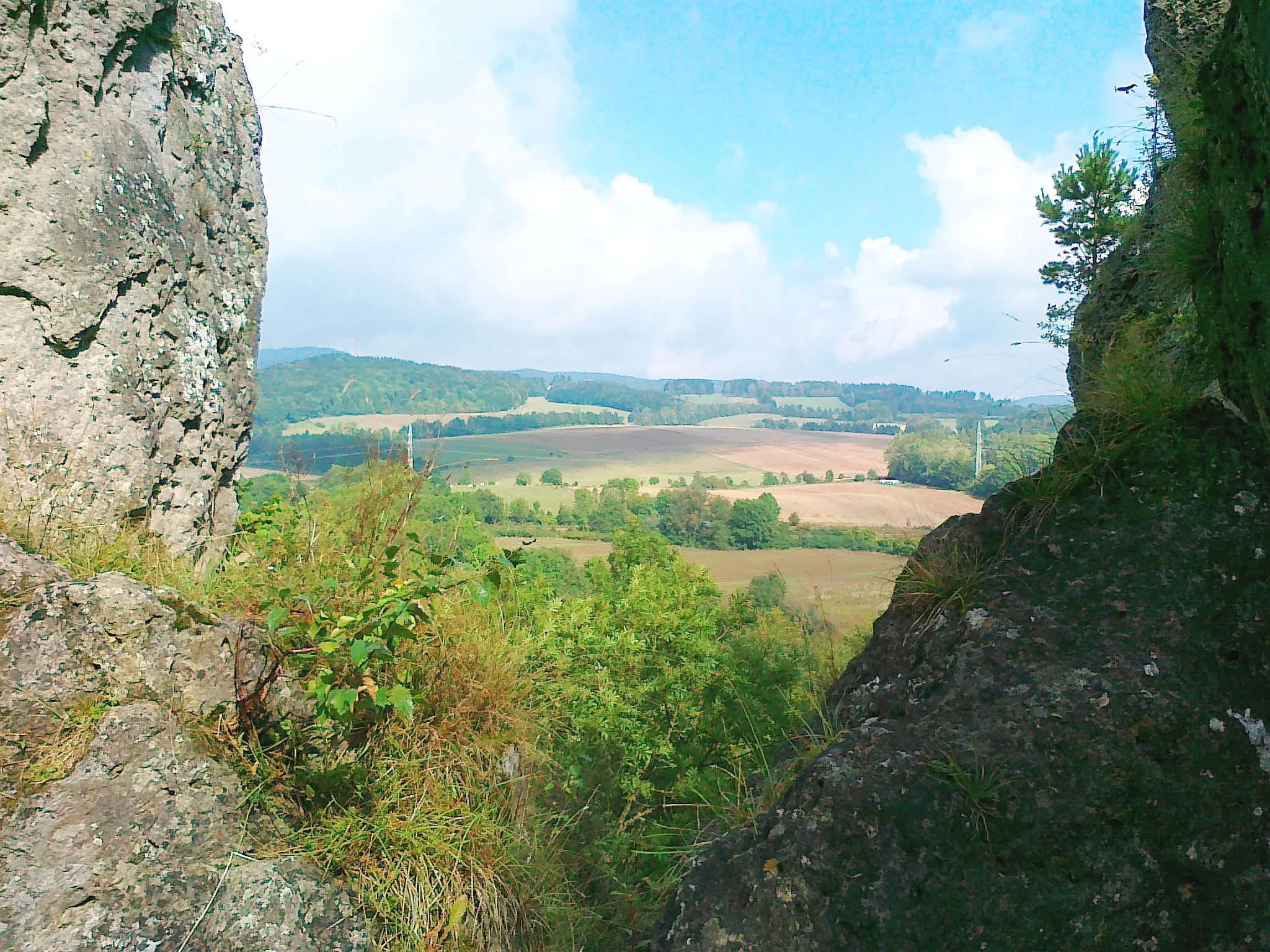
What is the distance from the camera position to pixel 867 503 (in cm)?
1256

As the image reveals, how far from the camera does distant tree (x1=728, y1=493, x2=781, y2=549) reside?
18688mm

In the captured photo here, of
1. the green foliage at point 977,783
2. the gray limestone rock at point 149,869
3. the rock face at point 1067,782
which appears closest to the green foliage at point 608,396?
the gray limestone rock at point 149,869

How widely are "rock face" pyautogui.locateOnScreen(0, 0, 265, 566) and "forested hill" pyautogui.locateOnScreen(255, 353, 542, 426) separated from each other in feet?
15.8

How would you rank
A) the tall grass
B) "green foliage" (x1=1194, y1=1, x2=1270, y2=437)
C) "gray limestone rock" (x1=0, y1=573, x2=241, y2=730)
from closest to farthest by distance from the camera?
"green foliage" (x1=1194, y1=1, x2=1270, y2=437) → "gray limestone rock" (x1=0, y1=573, x2=241, y2=730) → the tall grass

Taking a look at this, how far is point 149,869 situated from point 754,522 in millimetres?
17618

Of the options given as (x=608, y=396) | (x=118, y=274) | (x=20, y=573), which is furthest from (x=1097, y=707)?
(x=608, y=396)

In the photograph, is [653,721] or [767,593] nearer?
[653,721]

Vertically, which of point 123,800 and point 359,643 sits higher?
point 359,643

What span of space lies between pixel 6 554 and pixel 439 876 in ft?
7.47

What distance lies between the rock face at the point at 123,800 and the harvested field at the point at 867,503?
10.2 feet

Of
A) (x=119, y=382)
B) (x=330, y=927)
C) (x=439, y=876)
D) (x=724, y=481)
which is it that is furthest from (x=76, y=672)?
(x=724, y=481)

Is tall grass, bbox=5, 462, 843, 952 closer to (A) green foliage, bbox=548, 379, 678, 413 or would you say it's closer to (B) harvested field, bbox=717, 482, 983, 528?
(B) harvested field, bbox=717, 482, 983, 528

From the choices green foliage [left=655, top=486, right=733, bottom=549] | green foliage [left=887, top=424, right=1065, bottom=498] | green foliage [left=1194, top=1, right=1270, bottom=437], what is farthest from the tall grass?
green foliage [left=655, top=486, right=733, bottom=549]

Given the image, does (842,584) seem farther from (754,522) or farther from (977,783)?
(754,522)
